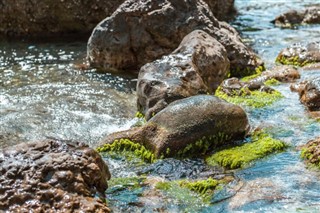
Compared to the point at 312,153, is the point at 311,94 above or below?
above

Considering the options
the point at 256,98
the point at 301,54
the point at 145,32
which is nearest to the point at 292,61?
the point at 301,54

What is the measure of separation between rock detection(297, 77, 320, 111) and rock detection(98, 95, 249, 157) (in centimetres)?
174

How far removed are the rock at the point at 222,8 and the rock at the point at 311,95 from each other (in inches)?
357

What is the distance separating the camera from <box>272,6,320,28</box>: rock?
Result: 1777 cm

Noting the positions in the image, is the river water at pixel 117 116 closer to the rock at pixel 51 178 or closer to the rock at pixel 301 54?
the rock at pixel 301 54

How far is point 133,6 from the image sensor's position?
524 inches

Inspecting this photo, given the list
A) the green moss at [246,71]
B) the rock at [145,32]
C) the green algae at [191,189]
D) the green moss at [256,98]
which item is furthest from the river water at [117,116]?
the green moss at [246,71]

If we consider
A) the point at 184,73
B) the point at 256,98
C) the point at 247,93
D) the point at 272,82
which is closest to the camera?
the point at 184,73

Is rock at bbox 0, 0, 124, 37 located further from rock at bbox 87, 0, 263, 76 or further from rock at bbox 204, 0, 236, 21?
rock at bbox 87, 0, 263, 76

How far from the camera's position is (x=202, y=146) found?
7.98m

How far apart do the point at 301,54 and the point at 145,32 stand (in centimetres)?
397

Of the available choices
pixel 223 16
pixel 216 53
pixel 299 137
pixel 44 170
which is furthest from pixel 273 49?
pixel 44 170

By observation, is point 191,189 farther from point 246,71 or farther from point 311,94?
point 246,71

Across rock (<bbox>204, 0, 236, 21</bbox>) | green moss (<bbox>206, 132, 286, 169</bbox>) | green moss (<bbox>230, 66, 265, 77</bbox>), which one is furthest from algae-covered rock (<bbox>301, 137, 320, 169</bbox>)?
rock (<bbox>204, 0, 236, 21</bbox>)
